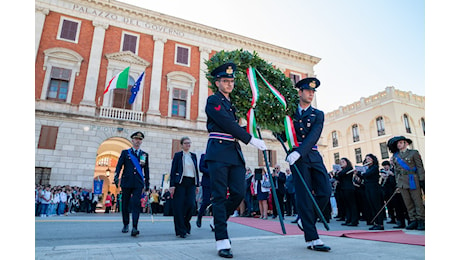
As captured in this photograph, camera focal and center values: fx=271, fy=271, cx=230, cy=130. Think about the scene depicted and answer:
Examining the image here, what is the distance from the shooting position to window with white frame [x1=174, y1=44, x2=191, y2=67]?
71.8 feet

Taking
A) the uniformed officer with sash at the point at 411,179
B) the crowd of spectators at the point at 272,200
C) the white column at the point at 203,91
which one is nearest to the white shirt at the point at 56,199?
the crowd of spectators at the point at 272,200

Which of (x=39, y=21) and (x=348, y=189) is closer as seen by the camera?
(x=348, y=189)

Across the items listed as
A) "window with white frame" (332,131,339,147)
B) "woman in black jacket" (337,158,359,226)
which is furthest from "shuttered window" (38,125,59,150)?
"window with white frame" (332,131,339,147)

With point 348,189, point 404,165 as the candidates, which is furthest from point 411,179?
point 348,189

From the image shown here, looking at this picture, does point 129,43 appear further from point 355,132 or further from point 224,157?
point 355,132

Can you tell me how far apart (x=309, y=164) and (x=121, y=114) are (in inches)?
685

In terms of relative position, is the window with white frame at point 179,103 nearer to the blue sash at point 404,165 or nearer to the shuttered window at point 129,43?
the shuttered window at point 129,43

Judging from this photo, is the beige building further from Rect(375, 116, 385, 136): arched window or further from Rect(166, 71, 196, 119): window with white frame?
Rect(166, 71, 196, 119): window with white frame

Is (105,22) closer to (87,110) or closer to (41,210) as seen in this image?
(87,110)

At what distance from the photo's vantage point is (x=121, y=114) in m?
18.6

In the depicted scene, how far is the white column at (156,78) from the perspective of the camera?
19.6 meters

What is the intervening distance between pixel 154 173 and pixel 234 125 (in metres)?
16.2

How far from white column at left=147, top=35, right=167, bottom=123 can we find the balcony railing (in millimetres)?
676
